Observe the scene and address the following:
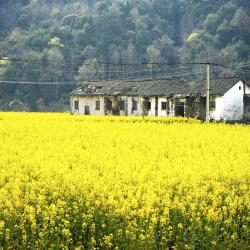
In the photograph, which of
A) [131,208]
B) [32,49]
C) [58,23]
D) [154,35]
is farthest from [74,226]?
[58,23]

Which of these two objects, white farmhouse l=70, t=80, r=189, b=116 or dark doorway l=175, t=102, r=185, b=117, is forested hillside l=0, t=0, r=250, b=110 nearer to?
white farmhouse l=70, t=80, r=189, b=116

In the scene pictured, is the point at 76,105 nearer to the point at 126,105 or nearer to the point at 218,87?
the point at 126,105

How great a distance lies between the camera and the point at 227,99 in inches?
1602

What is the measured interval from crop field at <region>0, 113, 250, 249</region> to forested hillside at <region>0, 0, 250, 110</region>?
7180 cm

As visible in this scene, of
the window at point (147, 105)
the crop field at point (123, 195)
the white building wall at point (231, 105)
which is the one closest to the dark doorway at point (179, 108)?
the window at point (147, 105)

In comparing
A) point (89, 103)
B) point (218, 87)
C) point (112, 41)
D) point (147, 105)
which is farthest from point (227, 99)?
point (112, 41)

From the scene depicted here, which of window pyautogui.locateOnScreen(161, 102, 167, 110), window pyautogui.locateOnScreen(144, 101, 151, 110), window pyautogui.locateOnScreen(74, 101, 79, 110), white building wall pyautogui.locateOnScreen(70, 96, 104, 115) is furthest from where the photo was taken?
window pyautogui.locateOnScreen(74, 101, 79, 110)

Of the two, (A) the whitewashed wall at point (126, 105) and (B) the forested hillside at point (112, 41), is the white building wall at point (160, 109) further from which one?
(B) the forested hillside at point (112, 41)

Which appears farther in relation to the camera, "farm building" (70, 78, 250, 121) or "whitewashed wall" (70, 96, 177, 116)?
"whitewashed wall" (70, 96, 177, 116)

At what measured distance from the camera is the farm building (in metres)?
40.9

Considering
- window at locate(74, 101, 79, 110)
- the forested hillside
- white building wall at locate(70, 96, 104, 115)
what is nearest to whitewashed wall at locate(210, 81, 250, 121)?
white building wall at locate(70, 96, 104, 115)

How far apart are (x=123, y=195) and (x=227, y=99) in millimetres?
32380

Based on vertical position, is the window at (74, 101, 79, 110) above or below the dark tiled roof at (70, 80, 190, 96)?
below

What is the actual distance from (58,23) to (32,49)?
19.6 meters
